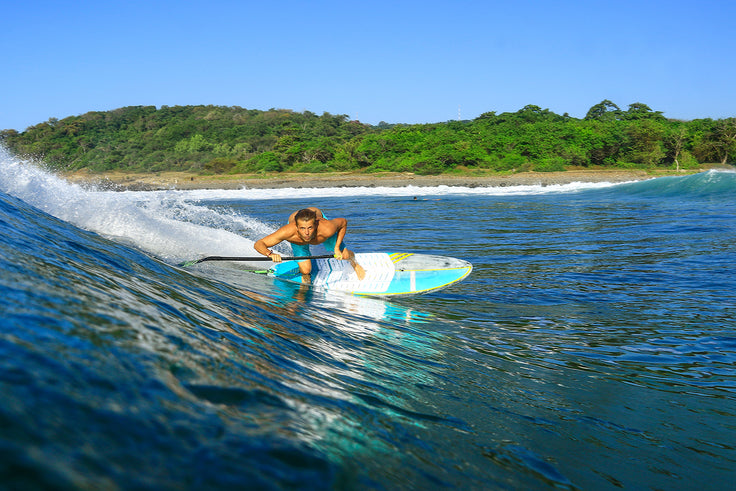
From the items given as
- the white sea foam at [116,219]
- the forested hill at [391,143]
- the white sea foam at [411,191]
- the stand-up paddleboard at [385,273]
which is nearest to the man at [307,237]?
the stand-up paddleboard at [385,273]

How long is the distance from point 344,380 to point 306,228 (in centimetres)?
367

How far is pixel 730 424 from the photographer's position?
3.20 meters

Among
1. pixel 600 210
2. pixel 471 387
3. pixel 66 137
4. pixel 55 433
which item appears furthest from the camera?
pixel 66 137

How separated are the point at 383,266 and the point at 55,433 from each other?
5.94 meters

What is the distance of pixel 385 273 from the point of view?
7.20m

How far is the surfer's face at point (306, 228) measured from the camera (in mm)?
6438

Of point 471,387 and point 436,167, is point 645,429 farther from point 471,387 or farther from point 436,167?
point 436,167

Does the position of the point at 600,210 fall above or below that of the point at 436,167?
below

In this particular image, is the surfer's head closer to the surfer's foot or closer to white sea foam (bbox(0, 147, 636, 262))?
the surfer's foot

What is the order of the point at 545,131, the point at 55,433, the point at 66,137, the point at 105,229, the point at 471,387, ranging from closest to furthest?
1. the point at 55,433
2. the point at 471,387
3. the point at 105,229
4. the point at 545,131
5. the point at 66,137

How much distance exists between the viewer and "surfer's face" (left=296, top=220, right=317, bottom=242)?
21.1 feet

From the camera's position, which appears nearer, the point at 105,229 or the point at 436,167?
the point at 105,229

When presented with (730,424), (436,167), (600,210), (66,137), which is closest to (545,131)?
(436,167)

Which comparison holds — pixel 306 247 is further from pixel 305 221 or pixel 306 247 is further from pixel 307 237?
pixel 305 221
